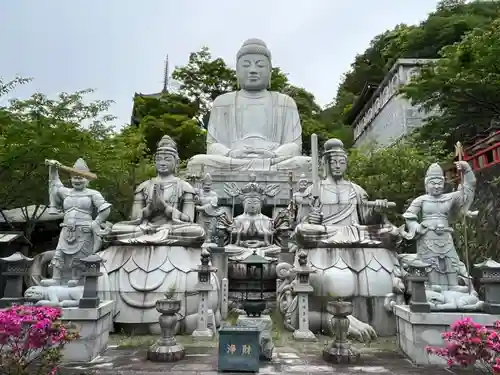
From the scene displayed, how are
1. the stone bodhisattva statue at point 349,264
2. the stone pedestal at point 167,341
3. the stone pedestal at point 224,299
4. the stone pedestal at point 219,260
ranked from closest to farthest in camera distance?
the stone pedestal at point 167,341 < the stone bodhisattva statue at point 349,264 < the stone pedestal at point 224,299 < the stone pedestal at point 219,260

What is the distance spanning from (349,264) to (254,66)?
31.3 ft

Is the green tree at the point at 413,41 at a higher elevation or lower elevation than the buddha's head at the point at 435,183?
higher

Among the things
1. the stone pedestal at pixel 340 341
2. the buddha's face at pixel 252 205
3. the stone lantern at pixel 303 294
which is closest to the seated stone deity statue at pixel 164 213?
the buddha's face at pixel 252 205

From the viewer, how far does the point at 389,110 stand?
1054 inches

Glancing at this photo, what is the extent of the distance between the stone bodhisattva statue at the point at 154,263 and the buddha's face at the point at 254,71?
300 inches

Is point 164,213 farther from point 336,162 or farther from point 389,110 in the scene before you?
point 389,110

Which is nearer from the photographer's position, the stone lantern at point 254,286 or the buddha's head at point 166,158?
the stone lantern at point 254,286

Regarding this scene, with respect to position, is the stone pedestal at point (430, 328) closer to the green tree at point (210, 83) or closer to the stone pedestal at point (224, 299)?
the stone pedestal at point (224, 299)

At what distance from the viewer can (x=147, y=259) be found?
797cm

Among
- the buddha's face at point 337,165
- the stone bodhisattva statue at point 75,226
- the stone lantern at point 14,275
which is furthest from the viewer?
the buddha's face at point 337,165

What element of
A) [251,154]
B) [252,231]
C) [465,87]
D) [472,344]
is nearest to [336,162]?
[252,231]

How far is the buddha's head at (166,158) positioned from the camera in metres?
9.40

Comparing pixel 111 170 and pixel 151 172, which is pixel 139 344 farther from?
pixel 151 172

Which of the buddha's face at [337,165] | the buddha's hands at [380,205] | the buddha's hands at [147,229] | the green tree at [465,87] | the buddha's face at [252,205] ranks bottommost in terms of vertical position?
the buddha's hands at [147,229]
